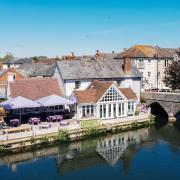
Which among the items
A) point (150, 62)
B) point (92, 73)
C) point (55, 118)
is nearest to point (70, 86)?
point (92, 73)

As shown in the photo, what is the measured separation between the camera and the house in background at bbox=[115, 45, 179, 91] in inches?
2389

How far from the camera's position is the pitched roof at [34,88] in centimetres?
4016

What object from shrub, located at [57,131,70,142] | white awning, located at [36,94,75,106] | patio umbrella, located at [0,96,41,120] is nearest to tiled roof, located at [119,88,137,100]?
white awning, located at [36,94,75,106]

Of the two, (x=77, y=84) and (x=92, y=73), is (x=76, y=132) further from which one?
(x=92, y=73)

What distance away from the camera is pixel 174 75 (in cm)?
5069

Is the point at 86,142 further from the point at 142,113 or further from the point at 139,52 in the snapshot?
the point at 139,52

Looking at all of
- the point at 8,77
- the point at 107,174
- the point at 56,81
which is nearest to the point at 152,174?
the point at 107,174

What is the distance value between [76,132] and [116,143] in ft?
14.9

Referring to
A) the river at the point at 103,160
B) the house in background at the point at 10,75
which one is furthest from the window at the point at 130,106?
the house in background at the point at 10,75

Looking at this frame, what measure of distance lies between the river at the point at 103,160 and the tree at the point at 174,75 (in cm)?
1561

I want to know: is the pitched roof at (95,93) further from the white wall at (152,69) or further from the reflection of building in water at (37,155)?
the white wall at (152,69)

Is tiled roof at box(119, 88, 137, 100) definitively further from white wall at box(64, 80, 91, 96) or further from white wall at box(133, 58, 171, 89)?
white wall at box(133, 58, 171, 89)

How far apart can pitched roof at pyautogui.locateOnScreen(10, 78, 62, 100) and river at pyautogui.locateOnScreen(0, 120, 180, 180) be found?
10312 mm

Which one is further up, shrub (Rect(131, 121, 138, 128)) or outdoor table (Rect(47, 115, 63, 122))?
outdoor table (Rect(47, 115, 63, 122))
